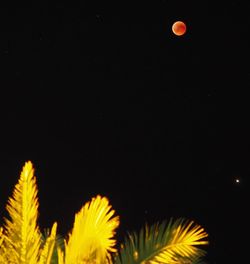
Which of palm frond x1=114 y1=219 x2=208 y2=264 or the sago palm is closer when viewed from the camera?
palm frond x1=114 y1=219 x2=208 y2=264

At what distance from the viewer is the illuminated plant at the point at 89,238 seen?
457 cm

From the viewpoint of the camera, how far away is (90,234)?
4824 mm

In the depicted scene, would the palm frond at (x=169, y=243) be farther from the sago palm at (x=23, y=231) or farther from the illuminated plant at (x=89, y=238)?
the sago palm at (x=23, y=231)

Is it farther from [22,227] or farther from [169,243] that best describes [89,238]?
[169,243]

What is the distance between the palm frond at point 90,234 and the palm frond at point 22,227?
0.28m

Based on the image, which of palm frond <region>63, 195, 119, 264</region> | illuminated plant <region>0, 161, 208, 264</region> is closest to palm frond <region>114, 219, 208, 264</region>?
illuminated plant <region>0, 161, 208, 264</region>

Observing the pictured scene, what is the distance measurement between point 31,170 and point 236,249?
10693 mm

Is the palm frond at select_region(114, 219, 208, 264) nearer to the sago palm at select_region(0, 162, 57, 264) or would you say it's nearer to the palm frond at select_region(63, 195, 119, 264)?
the palm frond at select_region(63, 195, 119, 264)

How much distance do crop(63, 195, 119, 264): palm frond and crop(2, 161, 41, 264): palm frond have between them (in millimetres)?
279

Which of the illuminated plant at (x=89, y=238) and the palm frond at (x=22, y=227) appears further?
the palm frond at (x=22, y=227)

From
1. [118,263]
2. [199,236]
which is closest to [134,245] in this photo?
[118,263]

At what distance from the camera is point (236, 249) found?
48.4ft

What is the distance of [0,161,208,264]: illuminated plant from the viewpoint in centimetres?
457

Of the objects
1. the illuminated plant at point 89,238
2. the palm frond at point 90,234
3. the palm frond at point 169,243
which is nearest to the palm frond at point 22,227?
the illuminated plant at point 89,238
